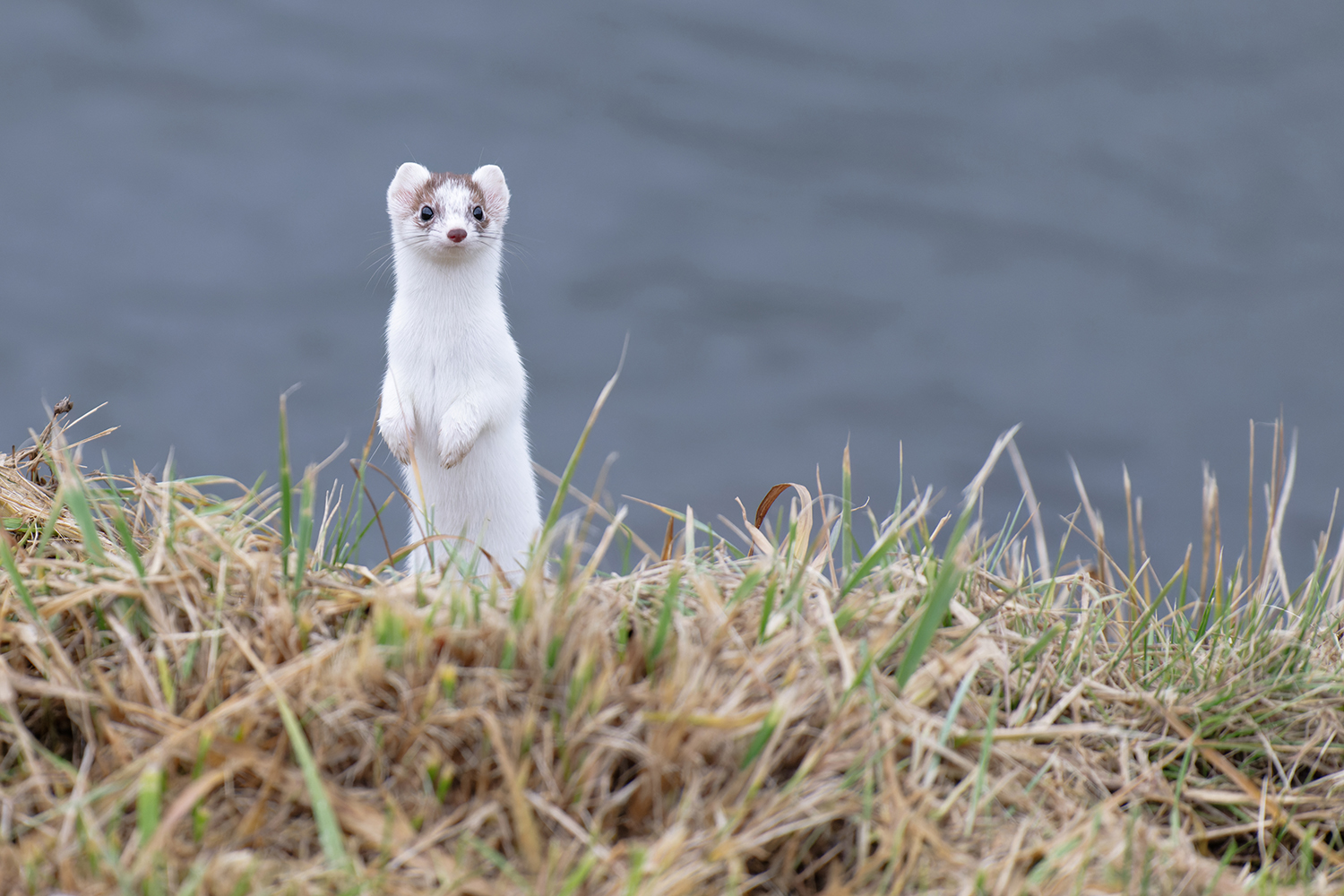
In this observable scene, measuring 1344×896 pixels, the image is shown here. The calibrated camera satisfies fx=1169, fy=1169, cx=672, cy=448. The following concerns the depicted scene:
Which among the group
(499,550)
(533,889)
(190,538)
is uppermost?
(190,538)

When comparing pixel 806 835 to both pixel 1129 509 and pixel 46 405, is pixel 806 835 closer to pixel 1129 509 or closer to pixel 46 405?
pixel 1129 509

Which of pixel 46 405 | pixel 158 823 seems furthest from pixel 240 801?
pixel 46 405

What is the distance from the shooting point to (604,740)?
6.59 ft

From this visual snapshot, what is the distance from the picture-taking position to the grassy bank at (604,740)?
193 cm

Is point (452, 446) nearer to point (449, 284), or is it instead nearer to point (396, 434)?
point (396, 434)

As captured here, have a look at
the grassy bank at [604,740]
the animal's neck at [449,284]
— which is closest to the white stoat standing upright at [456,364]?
the animal's neck at [449,284]

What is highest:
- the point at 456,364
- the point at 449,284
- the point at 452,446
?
the point at 449,284

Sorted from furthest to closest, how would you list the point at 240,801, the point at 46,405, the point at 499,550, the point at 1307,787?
1. the point at 499,550
2. the point at 46,405
3. the point at 1307,787
4. the point at 240,801

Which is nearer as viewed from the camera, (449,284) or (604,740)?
(604,740)

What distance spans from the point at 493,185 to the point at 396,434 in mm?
1129

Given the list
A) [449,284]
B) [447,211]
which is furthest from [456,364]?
[447,211]

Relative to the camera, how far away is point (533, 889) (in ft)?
6.14

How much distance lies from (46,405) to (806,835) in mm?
2424

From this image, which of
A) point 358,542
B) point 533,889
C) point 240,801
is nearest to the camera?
point 533,889
